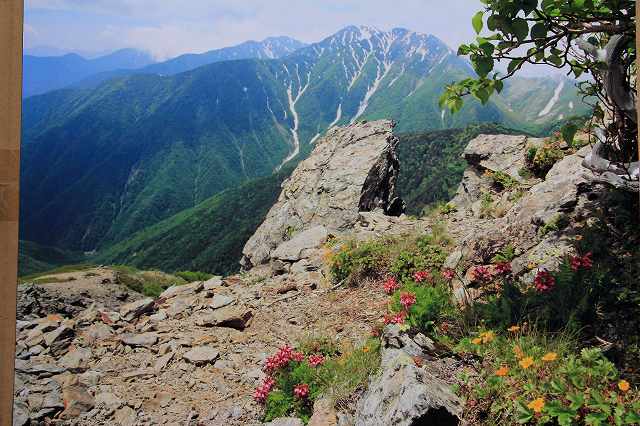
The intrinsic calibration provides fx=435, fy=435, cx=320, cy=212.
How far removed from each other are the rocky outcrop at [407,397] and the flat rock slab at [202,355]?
323 centimetres

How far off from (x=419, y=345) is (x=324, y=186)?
40.6ft

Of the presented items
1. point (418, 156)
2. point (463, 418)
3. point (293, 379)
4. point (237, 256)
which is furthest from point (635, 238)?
point (418, 156)

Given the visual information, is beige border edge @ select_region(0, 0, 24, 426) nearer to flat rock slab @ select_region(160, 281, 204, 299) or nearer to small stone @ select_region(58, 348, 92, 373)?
small stone @ select_region(58, 348, 92, 373)

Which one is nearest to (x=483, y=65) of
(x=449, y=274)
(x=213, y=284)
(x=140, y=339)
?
(x=449, y=274)

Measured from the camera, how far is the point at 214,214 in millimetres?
151750

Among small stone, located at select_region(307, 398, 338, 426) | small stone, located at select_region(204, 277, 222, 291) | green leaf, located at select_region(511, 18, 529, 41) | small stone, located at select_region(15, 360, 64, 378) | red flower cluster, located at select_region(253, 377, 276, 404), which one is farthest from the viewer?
small stone, located at select_region(204, 277, 222, 291)

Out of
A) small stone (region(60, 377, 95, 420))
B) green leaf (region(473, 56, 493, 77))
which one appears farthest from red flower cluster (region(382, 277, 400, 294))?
small stone (region(60, 377, 95, 420))

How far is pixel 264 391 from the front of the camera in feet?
15.7

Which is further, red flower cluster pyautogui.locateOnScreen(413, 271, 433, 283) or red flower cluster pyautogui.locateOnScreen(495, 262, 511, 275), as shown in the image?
red flower cluster pyautogui.locateOnScreen(413, 271, 433, 283)

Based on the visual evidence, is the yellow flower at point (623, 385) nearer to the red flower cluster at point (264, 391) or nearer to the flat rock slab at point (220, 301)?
the red flower cluster at point (264, 391)

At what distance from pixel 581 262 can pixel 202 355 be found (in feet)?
16.4

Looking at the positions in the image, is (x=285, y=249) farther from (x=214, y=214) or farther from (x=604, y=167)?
(x=214, y=214)

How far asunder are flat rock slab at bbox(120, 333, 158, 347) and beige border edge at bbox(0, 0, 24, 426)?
4.69 meters

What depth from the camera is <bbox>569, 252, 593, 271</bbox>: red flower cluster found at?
4.16 meters
